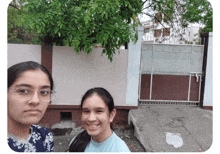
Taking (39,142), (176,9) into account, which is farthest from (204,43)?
(39,142)

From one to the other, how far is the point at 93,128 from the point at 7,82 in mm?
488

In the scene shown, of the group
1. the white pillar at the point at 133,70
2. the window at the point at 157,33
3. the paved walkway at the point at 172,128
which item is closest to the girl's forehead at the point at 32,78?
the paved walkway at the point at 172,128

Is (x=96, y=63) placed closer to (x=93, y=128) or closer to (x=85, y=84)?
(x=85, y=84)

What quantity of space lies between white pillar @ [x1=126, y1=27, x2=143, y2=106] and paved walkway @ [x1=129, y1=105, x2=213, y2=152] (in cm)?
25

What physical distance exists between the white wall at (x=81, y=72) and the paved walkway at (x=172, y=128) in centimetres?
70

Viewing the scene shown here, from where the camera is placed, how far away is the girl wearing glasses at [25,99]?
0.69 meters

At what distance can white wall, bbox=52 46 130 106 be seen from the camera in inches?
75.8

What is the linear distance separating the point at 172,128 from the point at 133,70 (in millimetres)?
1090

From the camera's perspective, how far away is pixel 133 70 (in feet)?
8.38

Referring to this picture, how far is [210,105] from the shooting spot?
296cm

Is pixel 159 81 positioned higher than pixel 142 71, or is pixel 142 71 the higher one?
pixel 142 71

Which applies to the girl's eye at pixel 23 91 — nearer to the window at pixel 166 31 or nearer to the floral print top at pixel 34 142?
the floral print top at pixel 34 142

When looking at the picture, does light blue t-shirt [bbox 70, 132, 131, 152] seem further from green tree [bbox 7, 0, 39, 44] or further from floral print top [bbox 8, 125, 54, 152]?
green tree [bbox 7, 0, 39, 44]

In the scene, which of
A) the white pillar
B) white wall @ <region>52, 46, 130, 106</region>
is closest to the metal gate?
the white pillar
